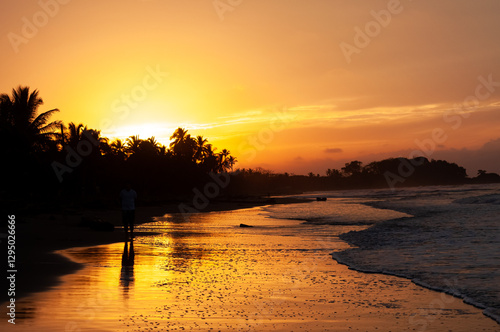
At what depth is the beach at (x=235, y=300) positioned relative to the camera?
8039mm

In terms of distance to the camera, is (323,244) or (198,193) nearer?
(323,244)

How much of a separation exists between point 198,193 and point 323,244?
80393 millimetres

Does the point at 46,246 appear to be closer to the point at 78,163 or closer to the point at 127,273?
the point at 127,273

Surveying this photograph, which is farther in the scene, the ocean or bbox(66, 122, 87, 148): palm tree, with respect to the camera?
bbox(66, 122, 87, 148): palm tree

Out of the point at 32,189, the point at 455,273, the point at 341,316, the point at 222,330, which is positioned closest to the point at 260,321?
the point at 222,330

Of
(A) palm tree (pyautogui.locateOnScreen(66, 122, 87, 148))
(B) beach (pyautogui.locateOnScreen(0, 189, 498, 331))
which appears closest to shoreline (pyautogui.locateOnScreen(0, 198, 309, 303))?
(B) beach (pyautogui.locateOnScreen(0, 189, 498, 331))

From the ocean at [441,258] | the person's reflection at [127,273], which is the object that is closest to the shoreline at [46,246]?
the person's reflection at [127,273]

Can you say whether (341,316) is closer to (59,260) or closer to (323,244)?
(59,260)

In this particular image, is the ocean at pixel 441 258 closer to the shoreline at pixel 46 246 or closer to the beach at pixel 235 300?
the beach at pixel 235 300

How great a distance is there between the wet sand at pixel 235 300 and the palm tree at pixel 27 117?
33208 millimetres

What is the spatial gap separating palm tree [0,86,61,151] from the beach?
109ft

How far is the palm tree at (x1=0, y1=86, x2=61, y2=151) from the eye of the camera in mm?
45125

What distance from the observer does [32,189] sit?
50625 mm

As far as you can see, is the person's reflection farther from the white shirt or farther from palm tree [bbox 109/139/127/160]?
palm tree [bbox 109/139/127/160]
